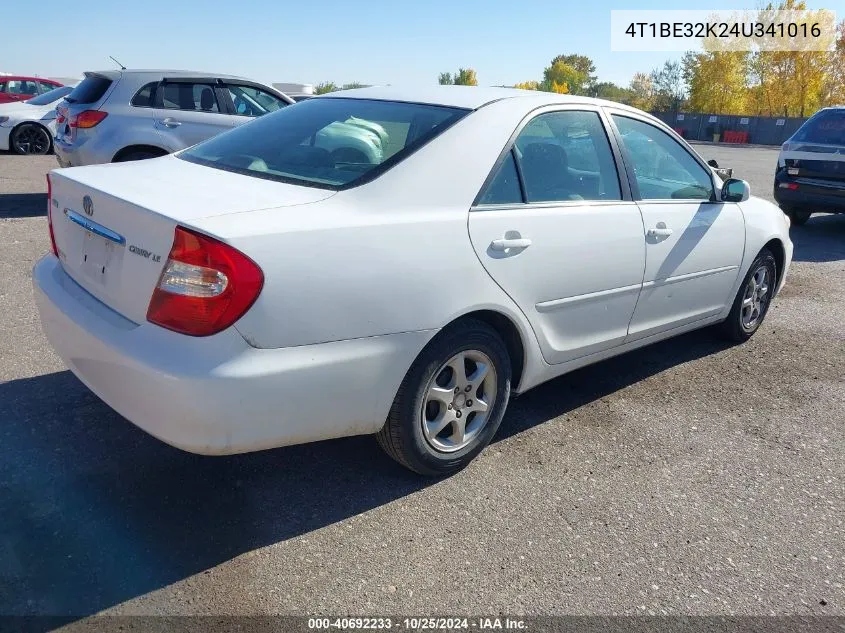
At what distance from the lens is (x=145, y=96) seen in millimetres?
8508

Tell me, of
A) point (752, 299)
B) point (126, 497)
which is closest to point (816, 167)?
point (752, 299)

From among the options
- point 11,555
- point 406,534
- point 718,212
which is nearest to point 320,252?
point 406,534

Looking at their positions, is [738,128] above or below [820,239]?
above

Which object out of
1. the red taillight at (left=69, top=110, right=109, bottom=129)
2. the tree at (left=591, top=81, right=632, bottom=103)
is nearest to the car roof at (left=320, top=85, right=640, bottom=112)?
the red taillight at (left=69, top=110, right=109, bottom=129)

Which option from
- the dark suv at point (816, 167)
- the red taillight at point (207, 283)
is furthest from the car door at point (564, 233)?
the dark suv at point (816, 167)

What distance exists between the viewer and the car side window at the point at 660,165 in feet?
13.1

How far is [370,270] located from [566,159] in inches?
58.5

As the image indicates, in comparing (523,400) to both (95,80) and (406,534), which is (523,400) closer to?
(406,534)

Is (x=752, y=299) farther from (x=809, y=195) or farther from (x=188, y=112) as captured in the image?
(x=188, y=112)

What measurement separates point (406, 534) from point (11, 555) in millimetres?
1370

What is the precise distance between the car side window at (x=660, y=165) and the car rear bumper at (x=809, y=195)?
624cm

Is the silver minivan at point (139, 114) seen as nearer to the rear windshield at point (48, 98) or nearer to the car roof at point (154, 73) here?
the car roof at point (154, 73)

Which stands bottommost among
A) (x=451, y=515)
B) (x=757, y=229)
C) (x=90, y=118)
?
(x=451, y=515)

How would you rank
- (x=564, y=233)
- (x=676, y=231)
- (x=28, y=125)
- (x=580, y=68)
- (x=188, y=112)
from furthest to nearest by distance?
(x=580, y=68) → (x=28, y=125) → (x=188, y=112) → (x=676, y=231) → (x=564, y=233)
